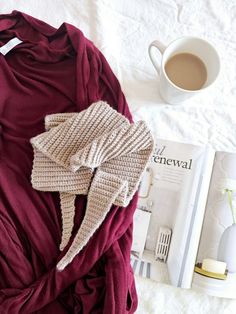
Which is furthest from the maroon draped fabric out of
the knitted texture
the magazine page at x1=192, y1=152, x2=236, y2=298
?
the magazine page at x1=192, y1=152, x2=236, y2=298

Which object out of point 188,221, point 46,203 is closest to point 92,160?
point 46,203

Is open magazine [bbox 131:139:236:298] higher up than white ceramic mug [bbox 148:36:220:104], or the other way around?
white ceramic mug [bbox 148:36:220:104]

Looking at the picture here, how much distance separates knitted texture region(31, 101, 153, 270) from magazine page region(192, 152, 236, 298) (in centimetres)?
16

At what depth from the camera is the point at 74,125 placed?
520 millimetres

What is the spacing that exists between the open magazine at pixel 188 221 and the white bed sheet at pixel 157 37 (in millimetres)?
42

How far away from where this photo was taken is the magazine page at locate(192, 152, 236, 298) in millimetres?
581

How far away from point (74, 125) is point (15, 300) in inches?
9.8

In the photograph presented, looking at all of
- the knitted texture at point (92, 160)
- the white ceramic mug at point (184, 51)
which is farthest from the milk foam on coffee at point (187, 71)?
the knitted texture at point (92, 160)

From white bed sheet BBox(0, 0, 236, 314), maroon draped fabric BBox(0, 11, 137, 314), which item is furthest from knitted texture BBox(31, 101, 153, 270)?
white bed sheet BBox(0, 0, 236, 314)

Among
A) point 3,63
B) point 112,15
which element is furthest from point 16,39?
point 112,15

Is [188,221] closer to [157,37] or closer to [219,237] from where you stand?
[219,237]

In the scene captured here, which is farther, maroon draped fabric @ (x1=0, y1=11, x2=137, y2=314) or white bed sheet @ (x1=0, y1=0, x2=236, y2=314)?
white bed sheet @ (x1=0, y1=0, x2=236, y2=314)

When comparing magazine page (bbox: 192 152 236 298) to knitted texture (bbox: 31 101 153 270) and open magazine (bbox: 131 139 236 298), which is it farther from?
knitted texture (bbox: 31 101 153 270)

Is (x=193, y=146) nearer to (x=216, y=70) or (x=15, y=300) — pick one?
(x=216, y=70)
